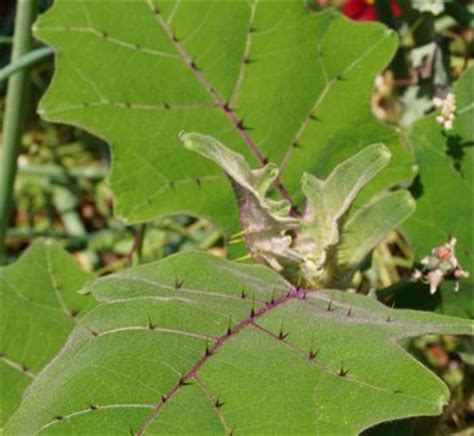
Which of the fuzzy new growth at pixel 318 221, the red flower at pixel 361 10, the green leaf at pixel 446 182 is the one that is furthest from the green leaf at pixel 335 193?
the red flower at pixel 361 10

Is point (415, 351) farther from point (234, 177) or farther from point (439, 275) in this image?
point (234, 177)

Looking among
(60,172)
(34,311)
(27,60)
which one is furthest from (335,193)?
(60,172)

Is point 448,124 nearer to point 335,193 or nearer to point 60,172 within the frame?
point 335,193

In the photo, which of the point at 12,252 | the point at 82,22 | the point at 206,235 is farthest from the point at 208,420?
the point at 12,252

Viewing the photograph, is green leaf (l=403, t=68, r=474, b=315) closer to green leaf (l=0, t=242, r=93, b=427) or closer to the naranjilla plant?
the naranjilla plant

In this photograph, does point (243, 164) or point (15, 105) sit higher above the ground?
point (243, 164)

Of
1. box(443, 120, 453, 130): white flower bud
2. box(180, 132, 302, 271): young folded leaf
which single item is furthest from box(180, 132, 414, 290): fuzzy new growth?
box(443, 120, 453, 130): white flower bud
